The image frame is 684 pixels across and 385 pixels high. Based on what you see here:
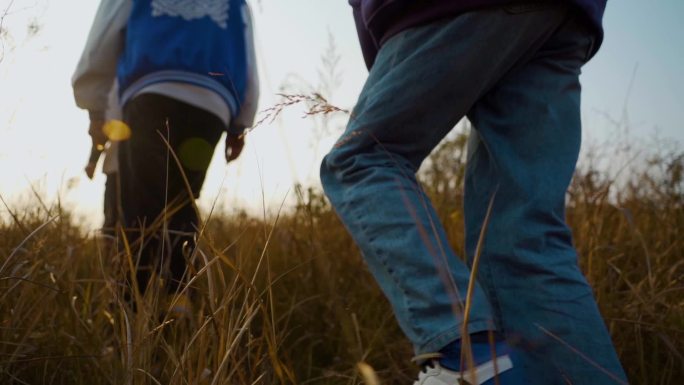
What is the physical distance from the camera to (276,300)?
6.16 feet

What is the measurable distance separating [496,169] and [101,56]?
4.59 feet

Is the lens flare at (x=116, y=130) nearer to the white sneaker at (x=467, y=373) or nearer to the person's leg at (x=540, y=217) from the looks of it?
the person's leg at (x=540, y=217)

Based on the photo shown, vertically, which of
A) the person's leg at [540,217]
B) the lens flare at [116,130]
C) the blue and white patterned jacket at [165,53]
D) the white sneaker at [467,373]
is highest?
the blue and white patterned jacket at [165,53]

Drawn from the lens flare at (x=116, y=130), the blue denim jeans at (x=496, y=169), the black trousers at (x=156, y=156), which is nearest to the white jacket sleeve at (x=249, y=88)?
the black trousers at (x=156, y=156)

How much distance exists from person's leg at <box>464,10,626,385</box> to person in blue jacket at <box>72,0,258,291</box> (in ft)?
3.27

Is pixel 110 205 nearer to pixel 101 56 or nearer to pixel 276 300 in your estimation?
pixel 101 56

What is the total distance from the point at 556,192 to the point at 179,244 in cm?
133

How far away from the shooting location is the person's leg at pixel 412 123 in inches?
38.6

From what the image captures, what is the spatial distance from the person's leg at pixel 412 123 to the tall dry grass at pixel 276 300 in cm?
11

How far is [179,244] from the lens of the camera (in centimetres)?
201

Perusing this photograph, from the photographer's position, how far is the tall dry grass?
0.88 metres

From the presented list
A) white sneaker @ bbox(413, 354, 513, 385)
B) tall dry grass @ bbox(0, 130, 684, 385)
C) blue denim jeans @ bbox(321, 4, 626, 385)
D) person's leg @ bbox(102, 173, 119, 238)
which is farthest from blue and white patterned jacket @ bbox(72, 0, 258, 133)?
white sneaker @ bbox(413, 354, 513, 385)

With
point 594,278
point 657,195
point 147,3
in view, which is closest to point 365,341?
point 594,278

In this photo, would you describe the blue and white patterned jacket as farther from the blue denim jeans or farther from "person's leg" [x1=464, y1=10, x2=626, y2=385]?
"person's leg" [x1=464, y1=10, x2=626, y2=385]
